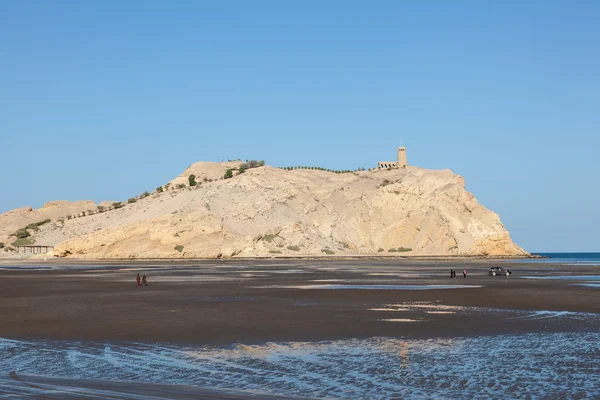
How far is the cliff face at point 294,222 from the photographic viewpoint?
326 ft

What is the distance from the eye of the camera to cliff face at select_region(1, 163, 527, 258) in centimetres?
9931

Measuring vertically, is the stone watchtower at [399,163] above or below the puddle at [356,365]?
above

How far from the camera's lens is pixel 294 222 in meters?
104

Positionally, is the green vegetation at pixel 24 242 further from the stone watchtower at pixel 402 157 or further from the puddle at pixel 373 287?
the puddle at pixel 373 287

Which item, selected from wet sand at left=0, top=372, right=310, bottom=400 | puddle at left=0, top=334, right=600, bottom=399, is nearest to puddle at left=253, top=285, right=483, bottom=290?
puddle at left=0, top=334, right=600, bottom=399

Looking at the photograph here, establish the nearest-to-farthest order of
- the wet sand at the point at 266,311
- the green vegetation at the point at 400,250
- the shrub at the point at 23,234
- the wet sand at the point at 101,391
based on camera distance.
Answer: the wet sand at the point at 101,391 → the wet sand at the point at 266,311 → the green vegetation at the point at 400,250 → the shrub at the point at 23,234

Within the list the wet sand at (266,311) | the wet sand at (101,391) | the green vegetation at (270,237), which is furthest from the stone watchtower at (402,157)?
the wet sand at (101,391)

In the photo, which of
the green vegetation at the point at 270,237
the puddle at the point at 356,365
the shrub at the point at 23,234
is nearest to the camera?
the puddle at the point at 356,365

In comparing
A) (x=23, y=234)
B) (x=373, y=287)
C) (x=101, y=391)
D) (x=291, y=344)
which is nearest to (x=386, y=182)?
(x=23, y=234)

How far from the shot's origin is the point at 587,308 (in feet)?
83.9

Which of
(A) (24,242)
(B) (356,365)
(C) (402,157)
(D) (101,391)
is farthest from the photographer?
(C) (402,157)

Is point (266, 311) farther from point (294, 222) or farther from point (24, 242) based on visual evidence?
point (24, 242)

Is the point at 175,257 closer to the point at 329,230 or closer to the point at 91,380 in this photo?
the point at 329,230

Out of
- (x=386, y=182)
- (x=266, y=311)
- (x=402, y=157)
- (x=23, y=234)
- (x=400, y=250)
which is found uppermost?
(x=402, y=157)
